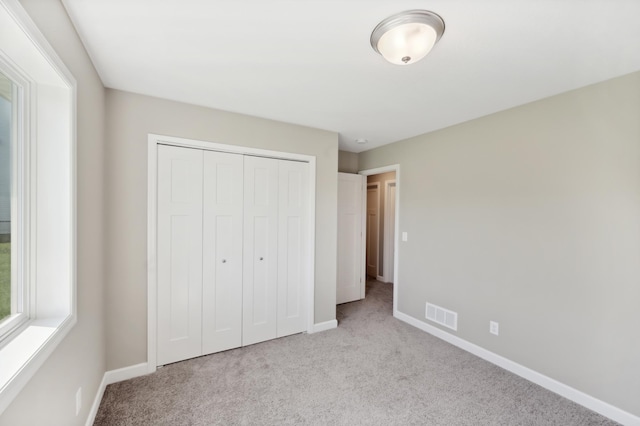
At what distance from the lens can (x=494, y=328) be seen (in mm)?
2578

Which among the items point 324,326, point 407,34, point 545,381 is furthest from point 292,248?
point 545,381

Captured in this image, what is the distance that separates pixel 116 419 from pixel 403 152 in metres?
3.75

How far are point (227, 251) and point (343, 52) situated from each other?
201 centimetres

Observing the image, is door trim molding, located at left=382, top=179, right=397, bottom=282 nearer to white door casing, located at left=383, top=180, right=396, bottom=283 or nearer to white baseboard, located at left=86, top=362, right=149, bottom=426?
white door casing, located at left=383, top=180, right=396, bottom=283

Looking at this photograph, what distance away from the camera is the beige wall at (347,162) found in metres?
4.23

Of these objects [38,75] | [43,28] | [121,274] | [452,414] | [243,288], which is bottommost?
[452,414]

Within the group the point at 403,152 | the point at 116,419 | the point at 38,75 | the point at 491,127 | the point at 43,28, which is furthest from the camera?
the point at 403,152

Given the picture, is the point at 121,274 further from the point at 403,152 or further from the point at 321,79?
the point at 403,152

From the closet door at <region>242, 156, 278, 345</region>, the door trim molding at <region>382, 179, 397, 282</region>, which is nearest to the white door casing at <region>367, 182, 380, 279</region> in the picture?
the door trim molding at <region>382, 179, 397, 282</region>

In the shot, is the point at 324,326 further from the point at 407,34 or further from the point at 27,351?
the point at 407,34

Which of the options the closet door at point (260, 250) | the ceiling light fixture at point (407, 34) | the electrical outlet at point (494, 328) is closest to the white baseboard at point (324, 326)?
the closet door at point (260, 250)

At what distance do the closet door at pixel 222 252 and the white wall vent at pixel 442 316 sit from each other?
7.12 ft

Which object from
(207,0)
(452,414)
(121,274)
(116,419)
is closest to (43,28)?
(207,0)

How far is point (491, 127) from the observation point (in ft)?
8.64
